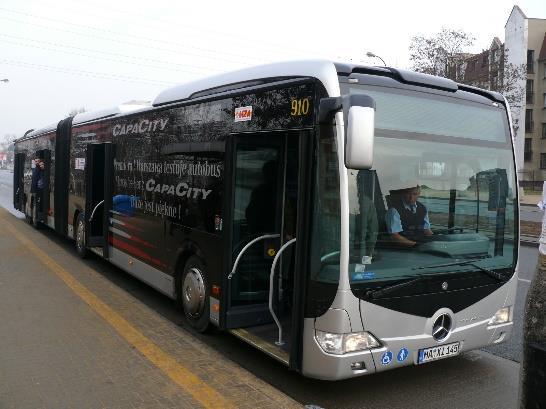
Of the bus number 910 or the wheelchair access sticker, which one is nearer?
the wheelchair access sticker

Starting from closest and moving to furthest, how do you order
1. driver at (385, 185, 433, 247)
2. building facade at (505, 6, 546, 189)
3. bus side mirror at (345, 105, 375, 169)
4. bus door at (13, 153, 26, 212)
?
bus side mirror at (345, 105, 375, 169), driver at (385, 185, 433, 247), bus door at (13, 153, 26, 212), building facade at (505, 6, 546, 189)

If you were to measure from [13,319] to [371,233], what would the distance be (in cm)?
426


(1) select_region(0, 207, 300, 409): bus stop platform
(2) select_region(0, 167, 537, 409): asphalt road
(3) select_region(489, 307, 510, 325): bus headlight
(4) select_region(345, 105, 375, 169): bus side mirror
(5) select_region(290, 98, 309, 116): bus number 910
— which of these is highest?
(5) select_region(290, 98, 309, 116): bus number 910

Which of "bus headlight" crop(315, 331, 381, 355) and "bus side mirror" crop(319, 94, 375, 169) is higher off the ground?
"bus side mirror" crop(319, 94, 375, 169)

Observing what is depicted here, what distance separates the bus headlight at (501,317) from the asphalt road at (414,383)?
52 cm

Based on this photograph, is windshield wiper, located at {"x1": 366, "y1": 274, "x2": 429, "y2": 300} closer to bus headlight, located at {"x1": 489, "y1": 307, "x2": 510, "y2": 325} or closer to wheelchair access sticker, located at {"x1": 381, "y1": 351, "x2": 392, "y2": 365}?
wheelchair access sticker, located at {"x1": 381, "y1": 351, "x2": 392, "y2": 365}

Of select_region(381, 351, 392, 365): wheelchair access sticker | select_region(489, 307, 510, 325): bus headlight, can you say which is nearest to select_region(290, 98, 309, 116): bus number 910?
select_region(381, 351, 392, 365): wheelchair access sticker

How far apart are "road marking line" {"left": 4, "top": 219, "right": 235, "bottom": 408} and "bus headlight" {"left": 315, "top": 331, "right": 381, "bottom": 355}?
832 millimetres

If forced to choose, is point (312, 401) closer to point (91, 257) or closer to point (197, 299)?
point (197, 299)

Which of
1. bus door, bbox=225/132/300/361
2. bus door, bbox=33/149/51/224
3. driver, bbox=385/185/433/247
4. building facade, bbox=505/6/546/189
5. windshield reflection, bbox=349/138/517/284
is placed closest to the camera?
windshield reflection, bbox=349/138/517/284

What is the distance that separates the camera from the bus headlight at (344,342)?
13.0 feet

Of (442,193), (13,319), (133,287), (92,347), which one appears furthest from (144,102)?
(442,193)

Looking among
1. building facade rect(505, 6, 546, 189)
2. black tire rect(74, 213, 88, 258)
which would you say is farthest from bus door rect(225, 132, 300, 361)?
building facade rect(505, 6, 546, 189)

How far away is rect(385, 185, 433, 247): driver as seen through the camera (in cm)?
421
